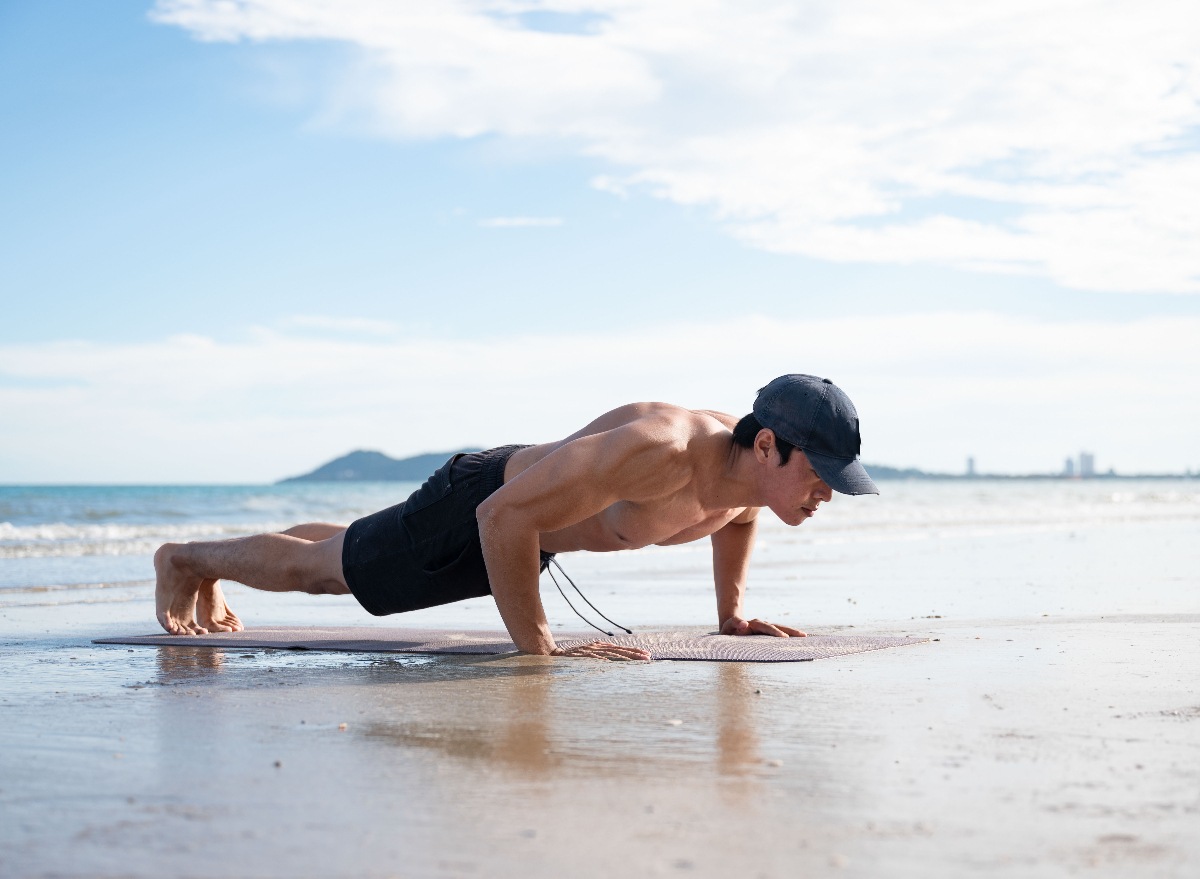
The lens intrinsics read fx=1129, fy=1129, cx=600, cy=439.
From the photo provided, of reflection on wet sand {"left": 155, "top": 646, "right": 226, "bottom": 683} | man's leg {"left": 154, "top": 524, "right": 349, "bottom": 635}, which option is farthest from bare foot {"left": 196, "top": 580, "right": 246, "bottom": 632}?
reflection on wet sand {"left": 155, "top": 646, "right": 226, "bottom": 683}

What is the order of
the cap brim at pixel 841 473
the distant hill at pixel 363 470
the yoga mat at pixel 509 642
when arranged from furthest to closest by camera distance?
the distant hill at pixel 363 470 → the yoga mat at pixel 509 642 → the cap brim at pixel 841 473

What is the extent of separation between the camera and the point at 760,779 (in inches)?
85.5

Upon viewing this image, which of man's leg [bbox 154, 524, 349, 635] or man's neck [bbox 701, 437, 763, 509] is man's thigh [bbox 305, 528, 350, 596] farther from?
man's neck [bbox 701, 437, 763, 509]

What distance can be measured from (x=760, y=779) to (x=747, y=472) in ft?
5.99

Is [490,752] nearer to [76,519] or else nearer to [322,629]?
[322,629]

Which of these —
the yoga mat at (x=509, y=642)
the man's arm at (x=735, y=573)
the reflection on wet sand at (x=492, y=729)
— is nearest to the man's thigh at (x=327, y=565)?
the yoga mat at (x=509, y=642)

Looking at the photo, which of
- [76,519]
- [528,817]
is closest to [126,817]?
[528,817]

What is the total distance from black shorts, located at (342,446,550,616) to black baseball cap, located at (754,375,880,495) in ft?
3.69

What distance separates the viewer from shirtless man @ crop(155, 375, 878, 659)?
3700mm

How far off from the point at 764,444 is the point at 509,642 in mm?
1361

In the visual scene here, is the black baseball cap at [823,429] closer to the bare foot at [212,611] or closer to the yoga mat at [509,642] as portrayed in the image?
the yoga mat at [509,642]

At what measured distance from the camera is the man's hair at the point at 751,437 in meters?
3.78

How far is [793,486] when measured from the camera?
12.5ft

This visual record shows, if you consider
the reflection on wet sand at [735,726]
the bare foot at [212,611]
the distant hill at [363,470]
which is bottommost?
the reflection on wet sand at [735,726]
